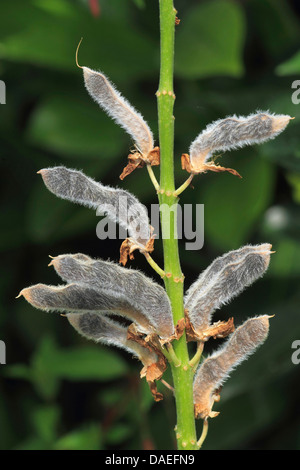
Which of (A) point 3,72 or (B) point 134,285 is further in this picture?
(A) point 3,72

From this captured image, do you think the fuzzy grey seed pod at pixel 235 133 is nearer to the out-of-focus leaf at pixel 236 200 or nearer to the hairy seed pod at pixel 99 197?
the hairy seed pod at pixel 99 197

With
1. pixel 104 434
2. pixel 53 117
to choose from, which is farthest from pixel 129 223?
pixel 53 117

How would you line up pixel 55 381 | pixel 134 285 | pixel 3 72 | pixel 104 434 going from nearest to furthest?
1. pixel 134 285
2. pixel 104 434
3. pixel 55 381
4. pixel 3 72

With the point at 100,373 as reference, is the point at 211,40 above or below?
above

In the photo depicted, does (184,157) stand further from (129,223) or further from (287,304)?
(287,304)

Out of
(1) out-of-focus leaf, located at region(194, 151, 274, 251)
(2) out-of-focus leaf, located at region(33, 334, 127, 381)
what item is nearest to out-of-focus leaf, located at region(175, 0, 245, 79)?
(1) out-of-focus leaf, located at region(194, 151, 274, 251)

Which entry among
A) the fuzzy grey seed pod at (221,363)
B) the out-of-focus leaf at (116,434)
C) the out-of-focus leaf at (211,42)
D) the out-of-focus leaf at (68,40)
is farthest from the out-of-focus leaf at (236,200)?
the fuzzy grey seed pod at (221,363)

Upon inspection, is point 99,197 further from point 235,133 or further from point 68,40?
point 68,40
